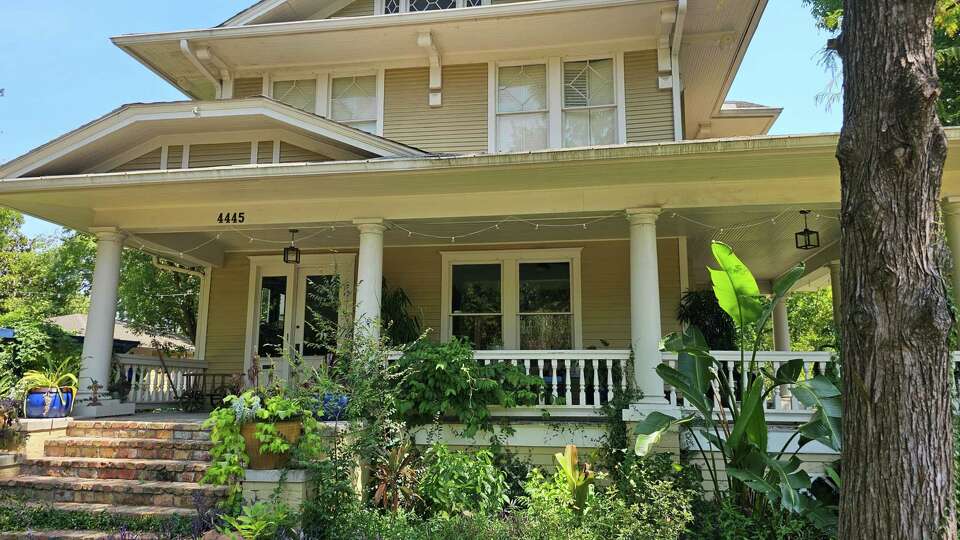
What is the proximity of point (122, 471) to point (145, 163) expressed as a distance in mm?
4157

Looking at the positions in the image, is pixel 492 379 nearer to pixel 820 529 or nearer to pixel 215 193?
pixel 820 529

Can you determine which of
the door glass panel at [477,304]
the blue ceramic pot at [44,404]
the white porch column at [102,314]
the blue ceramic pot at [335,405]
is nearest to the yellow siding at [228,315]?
the white porch column at [102,314]

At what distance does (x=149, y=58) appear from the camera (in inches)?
383

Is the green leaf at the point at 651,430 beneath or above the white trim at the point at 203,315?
beneath

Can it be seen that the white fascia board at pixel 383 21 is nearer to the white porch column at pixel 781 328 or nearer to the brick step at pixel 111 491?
the brick step at pixel 111 491

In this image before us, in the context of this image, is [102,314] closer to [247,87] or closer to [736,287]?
[247,87]

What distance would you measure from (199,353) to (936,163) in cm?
1057

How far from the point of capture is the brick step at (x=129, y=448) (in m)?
6.20

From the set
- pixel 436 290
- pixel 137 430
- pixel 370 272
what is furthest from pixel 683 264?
pixel 137 430

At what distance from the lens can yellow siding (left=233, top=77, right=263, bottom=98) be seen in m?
9.84

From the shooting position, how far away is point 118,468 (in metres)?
6.02

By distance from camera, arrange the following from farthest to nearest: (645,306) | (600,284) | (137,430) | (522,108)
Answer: (600,284), (522,108), (645,306), (137,430)

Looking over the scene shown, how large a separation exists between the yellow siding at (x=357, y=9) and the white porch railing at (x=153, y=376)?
6.21m

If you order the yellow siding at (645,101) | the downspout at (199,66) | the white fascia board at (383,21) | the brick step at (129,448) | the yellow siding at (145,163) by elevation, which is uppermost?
the white fascia board at (383,21)
